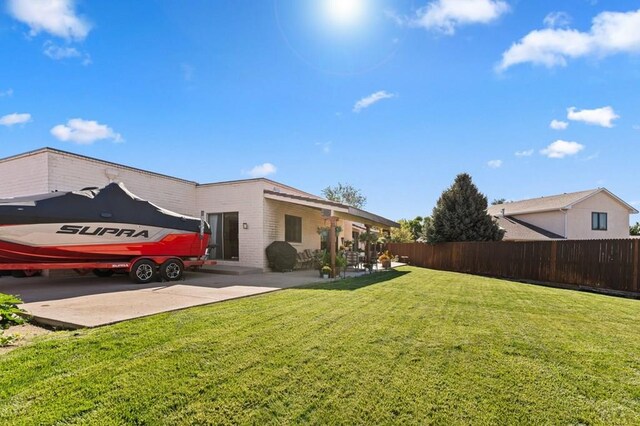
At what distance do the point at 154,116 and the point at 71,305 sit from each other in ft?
29.7

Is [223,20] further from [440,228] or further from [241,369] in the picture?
[440,228]

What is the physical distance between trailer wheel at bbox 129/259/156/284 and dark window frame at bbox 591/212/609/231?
29585 millimetres

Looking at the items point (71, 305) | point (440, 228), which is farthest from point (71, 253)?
point (440, 228)

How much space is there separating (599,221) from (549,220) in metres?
3.88

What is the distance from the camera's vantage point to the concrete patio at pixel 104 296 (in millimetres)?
4852

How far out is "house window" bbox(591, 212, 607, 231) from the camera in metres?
25.4

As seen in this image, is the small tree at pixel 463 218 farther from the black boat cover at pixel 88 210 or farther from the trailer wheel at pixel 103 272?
the trailer wheel at pixel 103 272

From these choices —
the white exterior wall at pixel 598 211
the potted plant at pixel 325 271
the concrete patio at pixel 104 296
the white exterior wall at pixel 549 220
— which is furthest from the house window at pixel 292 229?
the white exterior wall at pixel 598 211

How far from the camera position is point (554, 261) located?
13.4m

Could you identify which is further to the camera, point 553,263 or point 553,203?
point 553,203

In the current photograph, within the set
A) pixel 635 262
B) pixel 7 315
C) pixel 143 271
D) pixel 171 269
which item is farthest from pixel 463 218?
pixel 7 315

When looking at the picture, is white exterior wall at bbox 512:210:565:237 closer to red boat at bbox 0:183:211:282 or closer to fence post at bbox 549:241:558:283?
fence post at bbox 549:241:558:283

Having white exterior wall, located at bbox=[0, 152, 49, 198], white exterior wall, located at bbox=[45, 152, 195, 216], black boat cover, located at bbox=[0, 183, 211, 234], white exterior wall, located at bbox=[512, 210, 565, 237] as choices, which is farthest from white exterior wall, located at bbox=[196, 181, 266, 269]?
white exterior wall, located at bbox=[512, 210, 565, 237]

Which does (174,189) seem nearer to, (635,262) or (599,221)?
(635,262)
